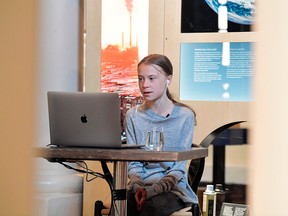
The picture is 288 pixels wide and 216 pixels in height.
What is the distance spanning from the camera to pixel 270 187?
1.50 feet

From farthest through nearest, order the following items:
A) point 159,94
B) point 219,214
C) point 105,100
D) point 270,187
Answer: point 219,214
point 159,94
point 105,100
point 270,187

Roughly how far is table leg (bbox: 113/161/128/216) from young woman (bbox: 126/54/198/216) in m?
0.20

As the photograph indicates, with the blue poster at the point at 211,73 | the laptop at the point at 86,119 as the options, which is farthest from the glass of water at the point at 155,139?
the blue poster at the point at 211,73

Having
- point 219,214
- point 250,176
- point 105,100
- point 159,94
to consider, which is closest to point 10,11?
point 250,176

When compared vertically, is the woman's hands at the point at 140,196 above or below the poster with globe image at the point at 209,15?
below

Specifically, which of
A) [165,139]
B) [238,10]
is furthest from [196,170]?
[238,10]

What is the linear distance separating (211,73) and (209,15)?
1.47 ft

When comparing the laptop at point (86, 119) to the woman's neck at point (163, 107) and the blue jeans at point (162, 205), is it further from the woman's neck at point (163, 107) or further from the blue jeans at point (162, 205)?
the woman's neck at point (163, 107)

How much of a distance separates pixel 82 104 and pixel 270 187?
267 centimetres

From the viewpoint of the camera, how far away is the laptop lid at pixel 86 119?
3080 mm

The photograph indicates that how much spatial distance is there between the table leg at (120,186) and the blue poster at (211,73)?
69.4 inches

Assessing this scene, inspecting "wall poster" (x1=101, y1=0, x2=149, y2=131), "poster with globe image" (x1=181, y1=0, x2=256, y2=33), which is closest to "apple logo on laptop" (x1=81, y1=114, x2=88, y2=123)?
"wall poster" (x1=101, y1=0, x2=149, y2=131)

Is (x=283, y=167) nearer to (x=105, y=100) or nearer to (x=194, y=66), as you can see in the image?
(x=105, y=100)

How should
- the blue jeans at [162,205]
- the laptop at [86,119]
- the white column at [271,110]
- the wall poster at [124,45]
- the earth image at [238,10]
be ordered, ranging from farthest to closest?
the wall poster at [124,45]
the earth image at [238,10]
the blue jeans at [162,205]
the laptop at [86,119]
the white column at [271,110]
